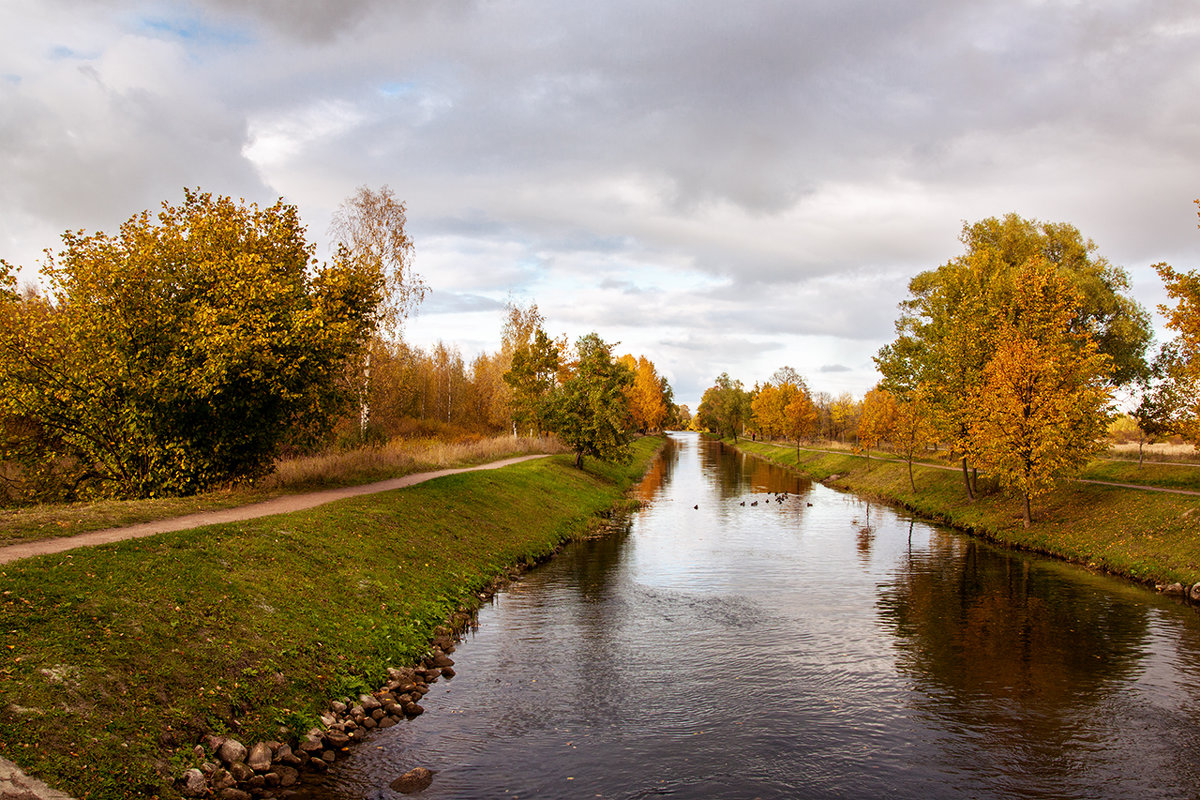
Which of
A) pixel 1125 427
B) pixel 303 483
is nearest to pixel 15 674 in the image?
pixel 303 483

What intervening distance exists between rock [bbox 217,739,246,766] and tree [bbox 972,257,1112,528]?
32.6m

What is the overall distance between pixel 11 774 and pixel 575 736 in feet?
26.9

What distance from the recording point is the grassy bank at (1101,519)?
25.7 m

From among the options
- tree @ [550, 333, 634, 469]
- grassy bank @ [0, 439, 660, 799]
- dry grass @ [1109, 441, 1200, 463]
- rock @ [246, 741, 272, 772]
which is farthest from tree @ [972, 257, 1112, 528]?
rock @ [246, 741, 272, 772]

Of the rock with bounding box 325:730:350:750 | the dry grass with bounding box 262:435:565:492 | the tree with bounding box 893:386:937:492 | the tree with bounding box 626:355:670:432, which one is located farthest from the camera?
the tree with bounding box 626:355:670:432

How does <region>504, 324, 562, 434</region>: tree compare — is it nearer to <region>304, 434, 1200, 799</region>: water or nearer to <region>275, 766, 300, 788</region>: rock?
<region>304, 434, 1200, 799</region>: water

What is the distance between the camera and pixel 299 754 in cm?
1120

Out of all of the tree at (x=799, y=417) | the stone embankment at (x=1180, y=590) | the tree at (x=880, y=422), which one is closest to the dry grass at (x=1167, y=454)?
the tree at (x=880, y=422)

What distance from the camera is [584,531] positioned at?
35531 millimetres

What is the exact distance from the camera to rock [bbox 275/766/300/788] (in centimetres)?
1052

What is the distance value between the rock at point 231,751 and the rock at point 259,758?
0.42 feet

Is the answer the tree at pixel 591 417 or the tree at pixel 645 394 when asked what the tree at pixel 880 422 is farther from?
the tree at pixel 645 394

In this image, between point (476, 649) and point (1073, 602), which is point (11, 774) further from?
point (1073, 602)

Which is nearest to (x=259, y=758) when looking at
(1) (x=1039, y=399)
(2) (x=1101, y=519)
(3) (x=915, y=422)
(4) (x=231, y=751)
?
(4) (x=231, y=751)
